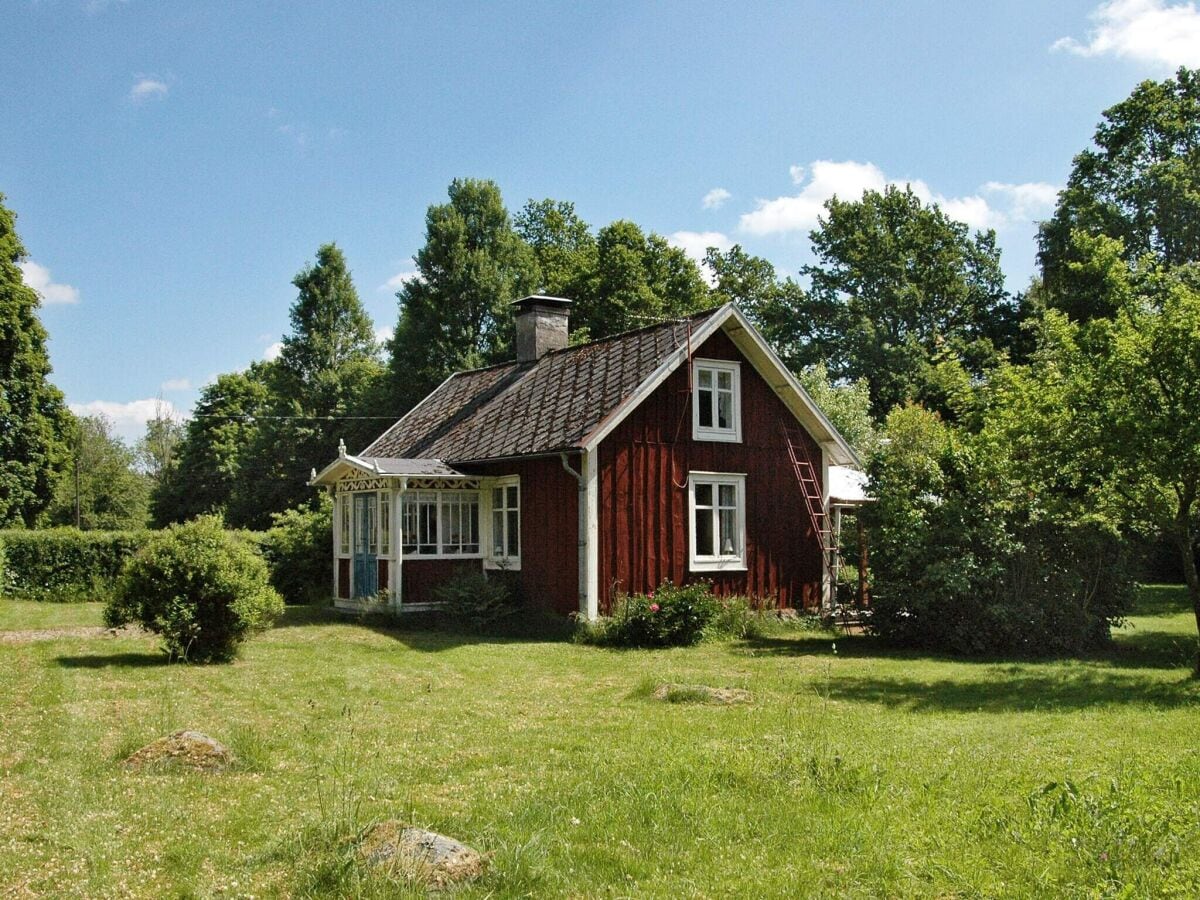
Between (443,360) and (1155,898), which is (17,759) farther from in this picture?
(443,360)

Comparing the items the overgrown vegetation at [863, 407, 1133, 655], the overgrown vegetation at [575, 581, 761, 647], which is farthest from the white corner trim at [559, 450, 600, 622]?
the overgrown vegetation at [863, 407, 1133, 655]

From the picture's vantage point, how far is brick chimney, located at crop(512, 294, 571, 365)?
26406 millimetres

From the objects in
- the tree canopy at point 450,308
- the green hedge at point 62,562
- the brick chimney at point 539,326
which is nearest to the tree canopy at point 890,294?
the tree canopy at point 450,308

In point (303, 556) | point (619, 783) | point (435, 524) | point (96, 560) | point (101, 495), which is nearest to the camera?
point (619, 783)

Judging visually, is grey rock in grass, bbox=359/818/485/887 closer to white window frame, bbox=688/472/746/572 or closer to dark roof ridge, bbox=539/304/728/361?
white window frame, bbox=688/472/746/572

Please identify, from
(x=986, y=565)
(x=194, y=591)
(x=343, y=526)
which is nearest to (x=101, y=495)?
(x=343, y=526)

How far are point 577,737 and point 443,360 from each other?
33412mm

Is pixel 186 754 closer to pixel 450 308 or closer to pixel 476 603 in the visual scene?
pixel 476 603

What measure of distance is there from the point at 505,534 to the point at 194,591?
845cm

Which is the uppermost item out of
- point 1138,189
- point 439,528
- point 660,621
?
point 1138,189

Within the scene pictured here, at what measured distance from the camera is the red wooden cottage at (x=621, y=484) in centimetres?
2019

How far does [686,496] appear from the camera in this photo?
21.2m

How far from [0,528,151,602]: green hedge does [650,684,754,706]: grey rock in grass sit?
1879 cm

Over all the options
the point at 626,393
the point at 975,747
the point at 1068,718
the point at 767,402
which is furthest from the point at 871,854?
the point at 767,402
